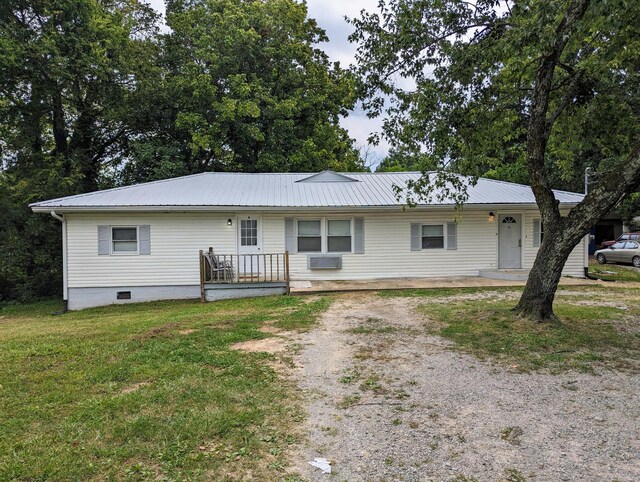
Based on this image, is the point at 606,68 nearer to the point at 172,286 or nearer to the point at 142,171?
the point at 172,286

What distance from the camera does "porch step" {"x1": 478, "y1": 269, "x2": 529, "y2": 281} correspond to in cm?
1130

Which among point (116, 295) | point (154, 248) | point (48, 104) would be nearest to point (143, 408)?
point (154, 248)

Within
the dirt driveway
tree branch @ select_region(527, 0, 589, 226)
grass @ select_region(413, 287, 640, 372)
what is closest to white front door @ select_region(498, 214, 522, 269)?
grass @ select_region(413, 287, 640, 372)

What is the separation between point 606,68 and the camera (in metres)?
6.74

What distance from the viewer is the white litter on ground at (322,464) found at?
8.20ft

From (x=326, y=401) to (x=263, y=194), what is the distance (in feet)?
30.6

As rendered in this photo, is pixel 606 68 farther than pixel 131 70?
No

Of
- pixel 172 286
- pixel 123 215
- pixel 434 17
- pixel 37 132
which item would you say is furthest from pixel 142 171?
pixel 434 17

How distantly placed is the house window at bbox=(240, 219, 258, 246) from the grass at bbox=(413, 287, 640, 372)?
5.64 m

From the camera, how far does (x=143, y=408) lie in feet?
10.8

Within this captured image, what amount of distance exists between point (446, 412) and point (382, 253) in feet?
29.3

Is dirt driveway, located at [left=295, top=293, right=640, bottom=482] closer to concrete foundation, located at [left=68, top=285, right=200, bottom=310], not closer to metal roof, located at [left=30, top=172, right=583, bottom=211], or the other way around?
metal roof, located at [left=30, top=172, right=583, bottom=211]

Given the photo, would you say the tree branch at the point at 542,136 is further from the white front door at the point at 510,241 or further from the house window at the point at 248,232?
the house window at the point at 248,232

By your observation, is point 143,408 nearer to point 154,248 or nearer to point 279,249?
point 279,249
